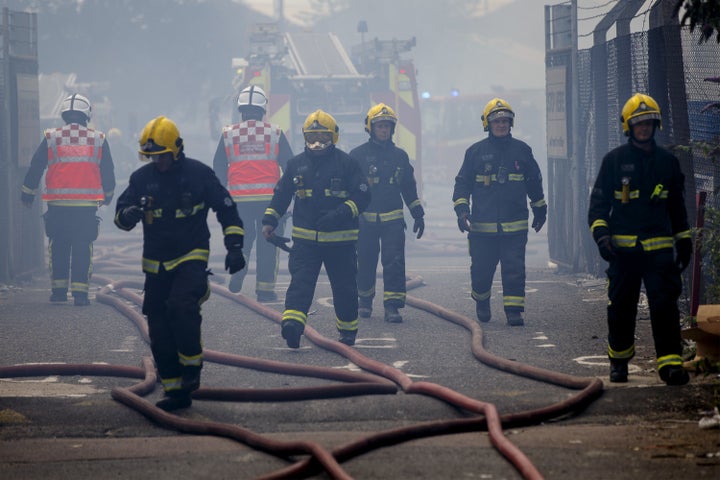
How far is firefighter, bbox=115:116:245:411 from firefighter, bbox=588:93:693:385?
2.18 metres

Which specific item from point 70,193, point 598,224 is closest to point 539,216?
point 598,224

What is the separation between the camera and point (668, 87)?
10.1m

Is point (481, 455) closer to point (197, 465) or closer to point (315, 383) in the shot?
point (197, 465)

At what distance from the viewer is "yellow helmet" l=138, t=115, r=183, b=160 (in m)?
7.08

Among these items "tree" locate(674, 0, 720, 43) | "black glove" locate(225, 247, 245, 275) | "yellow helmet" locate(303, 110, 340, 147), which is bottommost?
"black glove" locate(225, 247, 245, 275)

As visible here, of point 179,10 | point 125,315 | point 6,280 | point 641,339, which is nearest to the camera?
point 641,339

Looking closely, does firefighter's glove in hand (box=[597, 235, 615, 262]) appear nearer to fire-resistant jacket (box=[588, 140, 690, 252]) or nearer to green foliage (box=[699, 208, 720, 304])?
fire-resistant jacket (box=[588, 140, 690, 252])

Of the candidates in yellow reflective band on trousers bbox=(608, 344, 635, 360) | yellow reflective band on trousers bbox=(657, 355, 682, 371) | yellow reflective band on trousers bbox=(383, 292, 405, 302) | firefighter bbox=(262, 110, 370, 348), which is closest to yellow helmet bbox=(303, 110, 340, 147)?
firefighter bbox=(262, 110, 370, 348)

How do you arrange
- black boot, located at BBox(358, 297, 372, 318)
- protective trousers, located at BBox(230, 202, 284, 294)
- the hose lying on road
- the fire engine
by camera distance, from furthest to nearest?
the fire engine, protective trousers, located at BBox(230, 202, 284, 294), black boot, located at BBox(358, 297, 372, 318), the hose lying on road

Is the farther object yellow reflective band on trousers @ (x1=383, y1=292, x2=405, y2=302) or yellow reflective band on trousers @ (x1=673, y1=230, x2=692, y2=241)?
yellow reflective band on trousers @ (x1=383, y1=292, x2=405, y2=302)

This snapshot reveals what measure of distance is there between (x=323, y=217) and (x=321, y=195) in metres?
0.19

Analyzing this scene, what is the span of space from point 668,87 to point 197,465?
19.0ft

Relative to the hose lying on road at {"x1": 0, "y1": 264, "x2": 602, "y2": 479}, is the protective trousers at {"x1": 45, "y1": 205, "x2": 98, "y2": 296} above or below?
above

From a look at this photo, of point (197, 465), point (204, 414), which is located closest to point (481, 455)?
point (197, 465)
